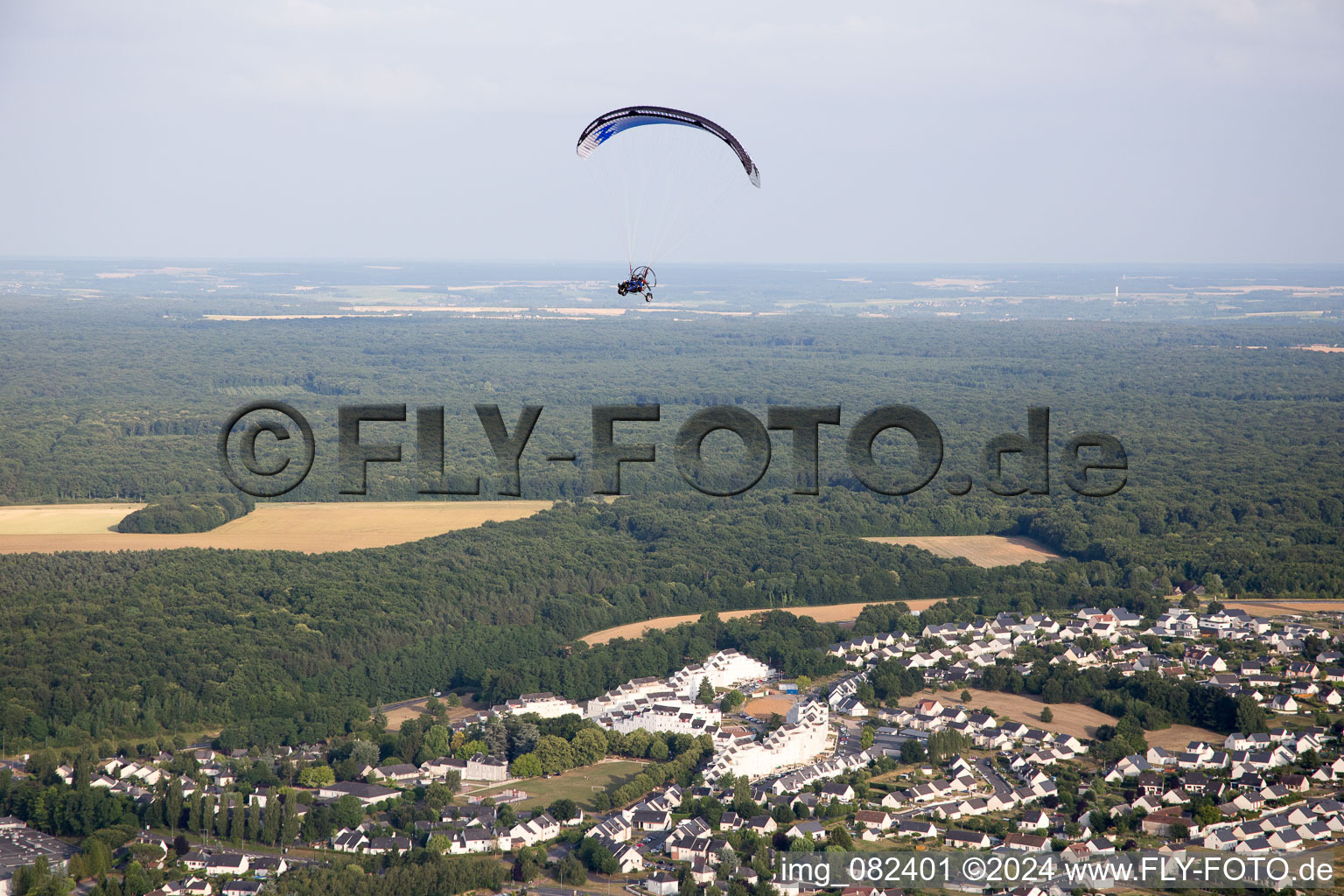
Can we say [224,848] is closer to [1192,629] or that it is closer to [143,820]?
[143,820]

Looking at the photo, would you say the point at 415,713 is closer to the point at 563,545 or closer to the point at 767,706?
the point at 767,706

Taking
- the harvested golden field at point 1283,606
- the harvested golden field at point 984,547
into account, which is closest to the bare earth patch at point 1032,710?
the harvested golden field at point 1283,606

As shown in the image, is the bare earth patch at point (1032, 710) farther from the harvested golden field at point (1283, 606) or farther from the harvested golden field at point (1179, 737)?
the harvested golden field at point (1283, 606)

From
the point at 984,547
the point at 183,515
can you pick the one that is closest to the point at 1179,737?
the point at 984,547

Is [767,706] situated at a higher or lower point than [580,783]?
higher

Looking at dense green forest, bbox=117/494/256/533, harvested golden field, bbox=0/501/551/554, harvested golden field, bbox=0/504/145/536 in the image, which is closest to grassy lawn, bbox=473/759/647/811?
harvested golden field, bbox=0/501/551/554

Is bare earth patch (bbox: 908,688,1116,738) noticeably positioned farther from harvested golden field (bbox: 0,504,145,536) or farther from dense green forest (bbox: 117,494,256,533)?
harvested golden field (bbox: 0,504,145,536)

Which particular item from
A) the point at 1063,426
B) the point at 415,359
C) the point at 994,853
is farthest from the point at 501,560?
the point at 415,359
